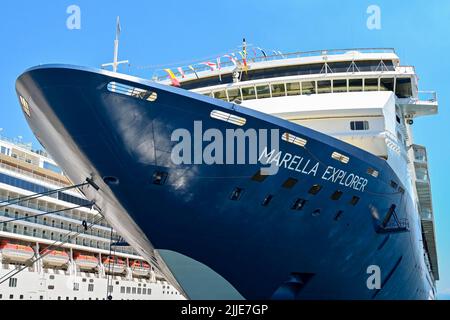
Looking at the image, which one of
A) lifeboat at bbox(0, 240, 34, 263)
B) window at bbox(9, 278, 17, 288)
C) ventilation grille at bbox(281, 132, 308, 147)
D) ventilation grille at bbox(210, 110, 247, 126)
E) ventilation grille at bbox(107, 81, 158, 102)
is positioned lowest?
window at bbox(9, 278, 17, 288)

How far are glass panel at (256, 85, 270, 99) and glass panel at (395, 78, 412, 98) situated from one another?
5.35m

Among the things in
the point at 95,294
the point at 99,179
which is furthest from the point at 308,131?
the point at 95,294

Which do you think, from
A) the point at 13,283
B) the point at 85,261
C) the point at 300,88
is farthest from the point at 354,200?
the point at 85,261

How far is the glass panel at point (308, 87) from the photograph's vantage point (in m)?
18.1

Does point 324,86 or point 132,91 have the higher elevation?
point 324,86

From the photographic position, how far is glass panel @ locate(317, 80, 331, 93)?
1814 centimetres

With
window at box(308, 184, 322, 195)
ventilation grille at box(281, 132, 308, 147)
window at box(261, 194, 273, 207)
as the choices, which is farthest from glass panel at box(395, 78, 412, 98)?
window at box(261, 194, 273, 207)

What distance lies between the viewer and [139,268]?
54781 mm

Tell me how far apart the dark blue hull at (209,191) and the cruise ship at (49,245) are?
82.7 feet

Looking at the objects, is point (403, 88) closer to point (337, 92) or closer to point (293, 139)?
point (337, 92)

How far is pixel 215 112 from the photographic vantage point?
34.8 ft

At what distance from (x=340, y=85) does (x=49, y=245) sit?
32.3m

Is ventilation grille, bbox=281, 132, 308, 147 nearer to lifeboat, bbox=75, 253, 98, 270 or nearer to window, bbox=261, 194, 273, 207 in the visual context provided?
window, bbox=261, 194, 273, 207
